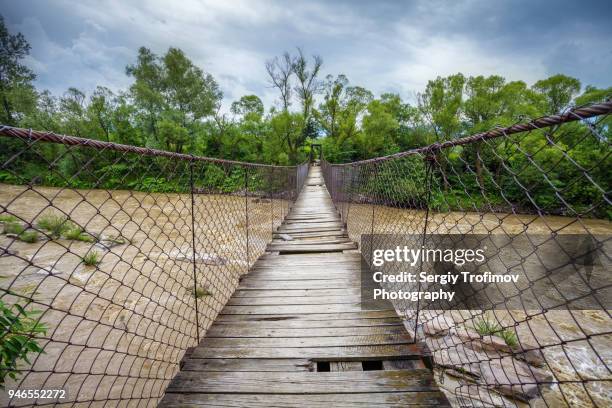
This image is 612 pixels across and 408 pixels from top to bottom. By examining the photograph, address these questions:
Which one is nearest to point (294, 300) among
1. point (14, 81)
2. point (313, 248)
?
point (313, 248)

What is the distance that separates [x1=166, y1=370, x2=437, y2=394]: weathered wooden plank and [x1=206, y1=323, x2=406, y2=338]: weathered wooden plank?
304 millimetres

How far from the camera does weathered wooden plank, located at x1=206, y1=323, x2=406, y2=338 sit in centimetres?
176

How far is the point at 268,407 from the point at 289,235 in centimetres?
262

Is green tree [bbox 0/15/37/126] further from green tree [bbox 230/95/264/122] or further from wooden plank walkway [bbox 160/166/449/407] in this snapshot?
wooden plank walkway [bbox 160/166/449/407]

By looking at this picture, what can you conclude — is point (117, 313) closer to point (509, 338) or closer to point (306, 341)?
point (306, 341)

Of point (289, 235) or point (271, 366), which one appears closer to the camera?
point (271, 366)

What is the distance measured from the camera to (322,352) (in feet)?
5.32

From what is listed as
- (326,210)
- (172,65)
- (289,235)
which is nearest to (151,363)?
(289,235)

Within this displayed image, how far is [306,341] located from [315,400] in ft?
1.30

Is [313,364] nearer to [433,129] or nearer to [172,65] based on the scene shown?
[433,129]

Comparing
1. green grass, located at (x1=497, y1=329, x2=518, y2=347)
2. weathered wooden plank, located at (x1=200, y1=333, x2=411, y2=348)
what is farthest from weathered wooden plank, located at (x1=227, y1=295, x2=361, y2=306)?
green grass, located at (x1=497, y1=329, x2=518, y2=347)

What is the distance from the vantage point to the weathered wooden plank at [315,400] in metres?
1.31

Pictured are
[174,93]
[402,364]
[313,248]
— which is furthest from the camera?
[174,93]

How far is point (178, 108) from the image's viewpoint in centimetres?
1745
